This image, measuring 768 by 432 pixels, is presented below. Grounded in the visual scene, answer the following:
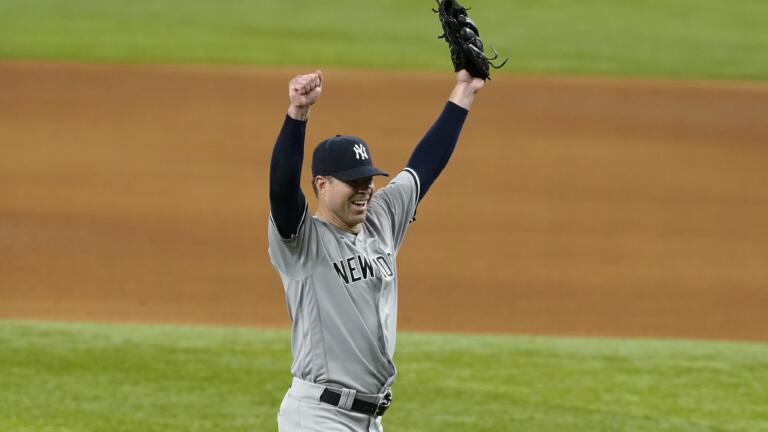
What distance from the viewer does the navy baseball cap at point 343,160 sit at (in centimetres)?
459

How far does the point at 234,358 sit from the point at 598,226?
18.8ft

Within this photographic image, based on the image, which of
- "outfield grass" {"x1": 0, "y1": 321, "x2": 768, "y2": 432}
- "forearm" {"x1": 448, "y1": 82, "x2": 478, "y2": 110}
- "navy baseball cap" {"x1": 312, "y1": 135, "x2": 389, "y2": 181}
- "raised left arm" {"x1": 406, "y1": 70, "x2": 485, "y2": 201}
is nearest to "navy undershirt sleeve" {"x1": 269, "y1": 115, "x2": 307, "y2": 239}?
"navy baseball cap" {"x1": 312, "y1": 135, "x2": 389, "y2": 181}

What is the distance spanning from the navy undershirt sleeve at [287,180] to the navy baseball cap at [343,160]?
17cm

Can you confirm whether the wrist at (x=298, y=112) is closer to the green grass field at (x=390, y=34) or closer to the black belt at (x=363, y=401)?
the black belt at (x=363, y=401)

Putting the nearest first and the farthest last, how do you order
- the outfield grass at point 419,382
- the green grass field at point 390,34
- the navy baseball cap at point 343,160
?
1. the navy baseball cap at point 343,160
2. the outfield grass at point 419,382
3. the green grass field at point 390,34

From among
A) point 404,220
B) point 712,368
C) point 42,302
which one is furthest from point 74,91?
point 404,220

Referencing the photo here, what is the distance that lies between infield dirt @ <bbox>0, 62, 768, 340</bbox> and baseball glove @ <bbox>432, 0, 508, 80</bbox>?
18.1 feet

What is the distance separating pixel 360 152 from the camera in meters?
4.66

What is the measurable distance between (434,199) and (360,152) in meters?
9.76

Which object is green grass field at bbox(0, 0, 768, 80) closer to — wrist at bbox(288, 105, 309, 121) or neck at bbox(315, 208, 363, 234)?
neck at bbox(315, 208, 363, 234)

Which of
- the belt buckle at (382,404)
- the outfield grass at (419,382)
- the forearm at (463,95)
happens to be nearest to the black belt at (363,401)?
the belt buckle at (382,404)

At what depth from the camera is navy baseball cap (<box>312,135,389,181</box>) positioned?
15.1ft

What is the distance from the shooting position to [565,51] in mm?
19484

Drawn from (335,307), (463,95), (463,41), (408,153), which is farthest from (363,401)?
(408,153)
